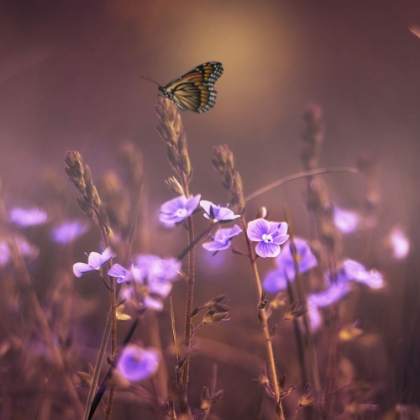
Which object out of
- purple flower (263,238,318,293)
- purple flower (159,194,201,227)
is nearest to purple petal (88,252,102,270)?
purple flower (159,194,201,227)

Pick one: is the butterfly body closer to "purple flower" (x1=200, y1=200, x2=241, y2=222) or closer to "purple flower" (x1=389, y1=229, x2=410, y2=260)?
"purple flower" (x1=200, y1=200, x2=241, y2=222)

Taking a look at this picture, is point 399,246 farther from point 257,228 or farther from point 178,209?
point 178,209

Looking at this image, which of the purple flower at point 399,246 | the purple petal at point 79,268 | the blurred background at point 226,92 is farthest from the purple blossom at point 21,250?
the purple flower at point 399,246

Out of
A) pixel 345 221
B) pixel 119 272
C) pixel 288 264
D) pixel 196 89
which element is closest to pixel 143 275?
pixel 119 272

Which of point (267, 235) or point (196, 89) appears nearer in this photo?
point (267, 235)

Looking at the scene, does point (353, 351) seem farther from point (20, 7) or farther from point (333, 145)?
point (20, 7)

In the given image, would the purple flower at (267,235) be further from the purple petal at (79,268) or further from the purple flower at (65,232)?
the purple flower at (65,232)

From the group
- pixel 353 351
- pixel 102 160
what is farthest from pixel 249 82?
pixel 353 351
